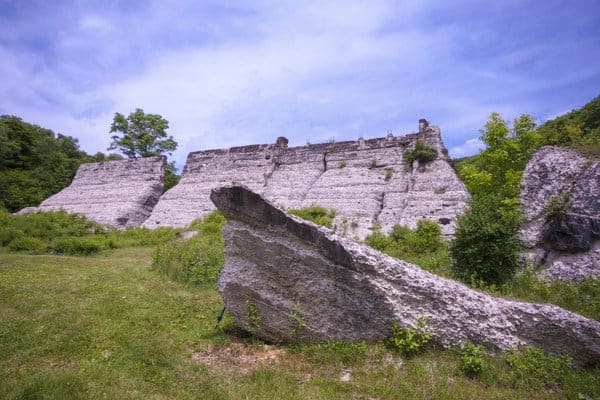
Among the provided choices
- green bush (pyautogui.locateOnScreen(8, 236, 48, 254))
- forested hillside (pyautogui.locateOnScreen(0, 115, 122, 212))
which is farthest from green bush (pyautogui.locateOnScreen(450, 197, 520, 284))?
forested hillside (pyautogui.locateOnScreen(0, 115, 122, 212))

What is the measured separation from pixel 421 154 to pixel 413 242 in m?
5.31

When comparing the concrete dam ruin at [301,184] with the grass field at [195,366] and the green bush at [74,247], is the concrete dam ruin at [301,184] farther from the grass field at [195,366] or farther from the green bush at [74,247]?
the grass field at [195,366]

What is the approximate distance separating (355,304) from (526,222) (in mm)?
6822

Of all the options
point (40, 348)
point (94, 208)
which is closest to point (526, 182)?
point (40, 348)

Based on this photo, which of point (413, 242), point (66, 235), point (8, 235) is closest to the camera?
point (413, 242)

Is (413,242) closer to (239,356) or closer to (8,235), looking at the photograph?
(239,356)

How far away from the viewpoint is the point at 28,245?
14961 millimetres

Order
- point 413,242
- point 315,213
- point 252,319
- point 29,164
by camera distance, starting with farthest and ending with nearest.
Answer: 1. point 29,164
2. point 315,213
3. point 413,242
4. point 252,319

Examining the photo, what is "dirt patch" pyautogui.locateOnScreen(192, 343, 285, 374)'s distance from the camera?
523cm

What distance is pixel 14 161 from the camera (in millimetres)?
34406

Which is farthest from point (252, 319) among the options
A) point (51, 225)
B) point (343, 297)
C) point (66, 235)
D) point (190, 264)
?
point (51, 225)

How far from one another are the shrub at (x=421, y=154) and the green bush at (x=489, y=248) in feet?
26.9

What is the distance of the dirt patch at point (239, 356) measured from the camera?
523 cm

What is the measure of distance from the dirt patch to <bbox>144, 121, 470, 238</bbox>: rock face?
336 inches
